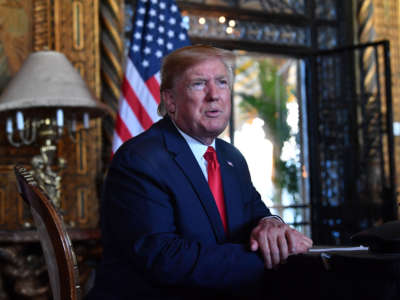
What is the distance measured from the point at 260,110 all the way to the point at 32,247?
13.2 ft

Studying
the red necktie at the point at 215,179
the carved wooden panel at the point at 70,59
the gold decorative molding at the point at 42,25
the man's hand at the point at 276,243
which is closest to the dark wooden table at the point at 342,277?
the man's hand at the point at 276,243

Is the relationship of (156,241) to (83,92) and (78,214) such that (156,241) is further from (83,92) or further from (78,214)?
(78,214)

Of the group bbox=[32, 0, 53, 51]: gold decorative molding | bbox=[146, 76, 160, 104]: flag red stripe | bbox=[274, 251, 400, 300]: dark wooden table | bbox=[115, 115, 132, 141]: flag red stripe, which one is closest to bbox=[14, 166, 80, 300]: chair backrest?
bbox=[274, 251, 400, 300]: dark wooden table

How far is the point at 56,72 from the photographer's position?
3.67 meters

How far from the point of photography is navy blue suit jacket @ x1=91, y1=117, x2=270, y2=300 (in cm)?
131

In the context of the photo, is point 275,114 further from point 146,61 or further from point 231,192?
point 231,192

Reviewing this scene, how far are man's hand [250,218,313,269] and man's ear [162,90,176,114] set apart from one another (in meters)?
0.55

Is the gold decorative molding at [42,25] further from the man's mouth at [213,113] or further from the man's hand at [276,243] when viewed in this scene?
the man's hand at [276,243]

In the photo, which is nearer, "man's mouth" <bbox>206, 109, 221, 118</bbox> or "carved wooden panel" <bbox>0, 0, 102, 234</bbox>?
"man's mouth" <bbox>206, 109, 221, 118</bbox>

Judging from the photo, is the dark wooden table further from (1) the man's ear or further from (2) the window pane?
(2) the window pane

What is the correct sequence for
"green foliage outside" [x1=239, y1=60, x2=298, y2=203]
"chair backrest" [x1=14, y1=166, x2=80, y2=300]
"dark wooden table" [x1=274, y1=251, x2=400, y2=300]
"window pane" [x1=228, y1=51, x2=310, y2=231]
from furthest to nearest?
"green foliage outside" [x1=239, y1=60, x2=298, y2=203] → "window pane" [x1=228, y1=51, x2=310, y2=231] → "chair backrest" [x1=14, y1=166, x2=80, y2=300] → "dark wooden table" [x1=274, y1=251, x2=400, y2=300]

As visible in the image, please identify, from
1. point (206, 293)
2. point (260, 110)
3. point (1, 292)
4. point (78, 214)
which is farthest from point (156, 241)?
point (260, 110)

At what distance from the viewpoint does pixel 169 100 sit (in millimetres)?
1743

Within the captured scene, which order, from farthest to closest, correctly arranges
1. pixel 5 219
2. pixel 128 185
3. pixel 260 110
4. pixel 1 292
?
1. pixel 260 110
2. pixel 5 219
3. pixel 1 292
4. pixel 128 185
